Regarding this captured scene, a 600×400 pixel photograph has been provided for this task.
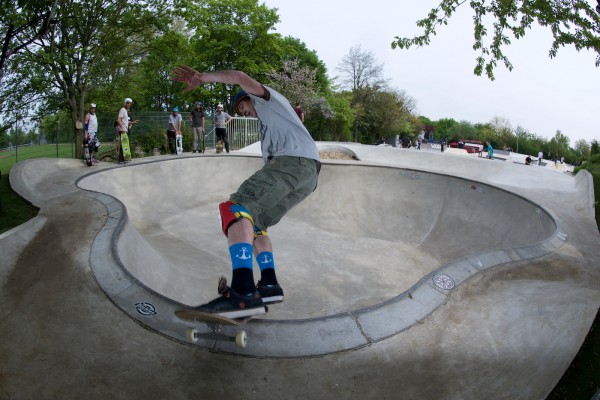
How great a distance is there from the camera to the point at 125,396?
2.36 meters

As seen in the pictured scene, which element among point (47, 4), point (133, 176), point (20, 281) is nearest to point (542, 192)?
point (133, 176)

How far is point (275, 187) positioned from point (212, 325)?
1.19m

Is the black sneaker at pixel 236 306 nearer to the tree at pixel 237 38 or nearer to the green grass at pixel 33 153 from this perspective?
the green grass at pixel 33 153

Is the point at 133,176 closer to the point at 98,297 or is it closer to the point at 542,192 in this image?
the point at 98,297

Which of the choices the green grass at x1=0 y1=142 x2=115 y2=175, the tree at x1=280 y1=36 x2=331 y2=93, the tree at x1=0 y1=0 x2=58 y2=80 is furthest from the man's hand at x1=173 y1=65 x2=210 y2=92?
the tree at x1=280 y1=36 x2=331 y2=93

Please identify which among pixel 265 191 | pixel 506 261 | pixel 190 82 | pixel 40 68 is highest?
pixel 40 68

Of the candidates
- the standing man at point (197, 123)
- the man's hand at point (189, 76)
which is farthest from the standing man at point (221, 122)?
the man's hand at point (189, 76)

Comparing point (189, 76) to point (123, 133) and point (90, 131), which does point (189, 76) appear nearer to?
point (123, 133)

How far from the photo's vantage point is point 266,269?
3.29m

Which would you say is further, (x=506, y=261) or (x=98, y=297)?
(x=506, y=261)

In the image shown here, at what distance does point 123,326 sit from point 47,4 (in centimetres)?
1090

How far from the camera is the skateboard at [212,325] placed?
8.65 ft

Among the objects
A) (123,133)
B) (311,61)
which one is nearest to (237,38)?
(311,61)

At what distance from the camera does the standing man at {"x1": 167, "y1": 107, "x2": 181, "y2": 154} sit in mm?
14789
